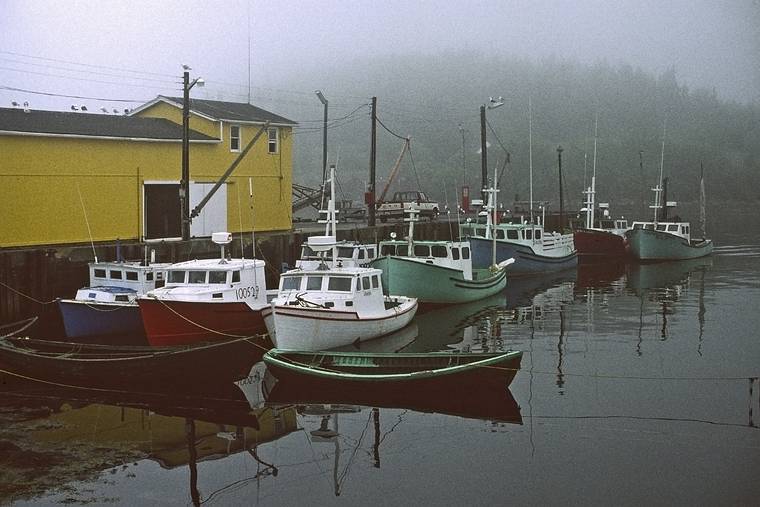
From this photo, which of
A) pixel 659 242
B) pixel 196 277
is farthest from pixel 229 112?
pixel 659 242

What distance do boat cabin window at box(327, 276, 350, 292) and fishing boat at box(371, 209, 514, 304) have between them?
714 centimetres

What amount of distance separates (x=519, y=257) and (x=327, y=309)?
91.1 feet

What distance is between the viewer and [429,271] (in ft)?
125

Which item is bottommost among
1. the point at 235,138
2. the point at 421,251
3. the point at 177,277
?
the point at 177,277

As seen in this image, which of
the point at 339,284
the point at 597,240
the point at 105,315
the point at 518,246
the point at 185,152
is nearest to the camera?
the point at 339,284

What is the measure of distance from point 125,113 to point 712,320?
34.2 meters

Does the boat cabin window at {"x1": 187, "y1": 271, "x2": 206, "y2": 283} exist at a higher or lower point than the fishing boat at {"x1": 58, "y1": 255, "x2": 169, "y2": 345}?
higher

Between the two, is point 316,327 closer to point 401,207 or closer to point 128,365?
point 128,365

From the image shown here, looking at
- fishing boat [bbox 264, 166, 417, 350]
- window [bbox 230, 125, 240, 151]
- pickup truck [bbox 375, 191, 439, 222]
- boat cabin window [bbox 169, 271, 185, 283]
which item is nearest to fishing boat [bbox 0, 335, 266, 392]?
fishing boat [bbox 264, 166, 417, 350]

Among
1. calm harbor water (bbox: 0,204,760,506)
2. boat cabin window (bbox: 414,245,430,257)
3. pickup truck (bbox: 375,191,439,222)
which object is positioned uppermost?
pickup truck (bbox: 375,191,439,222)

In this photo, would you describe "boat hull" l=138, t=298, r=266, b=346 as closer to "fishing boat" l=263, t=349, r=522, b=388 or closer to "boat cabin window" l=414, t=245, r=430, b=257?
"fishing boat" l=263, t=349, r=522, b=388

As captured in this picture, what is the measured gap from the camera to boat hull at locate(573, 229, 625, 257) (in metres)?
66.9

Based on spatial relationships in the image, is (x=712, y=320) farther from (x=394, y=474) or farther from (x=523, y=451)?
(x=394, y=474)

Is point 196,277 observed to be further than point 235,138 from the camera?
No
